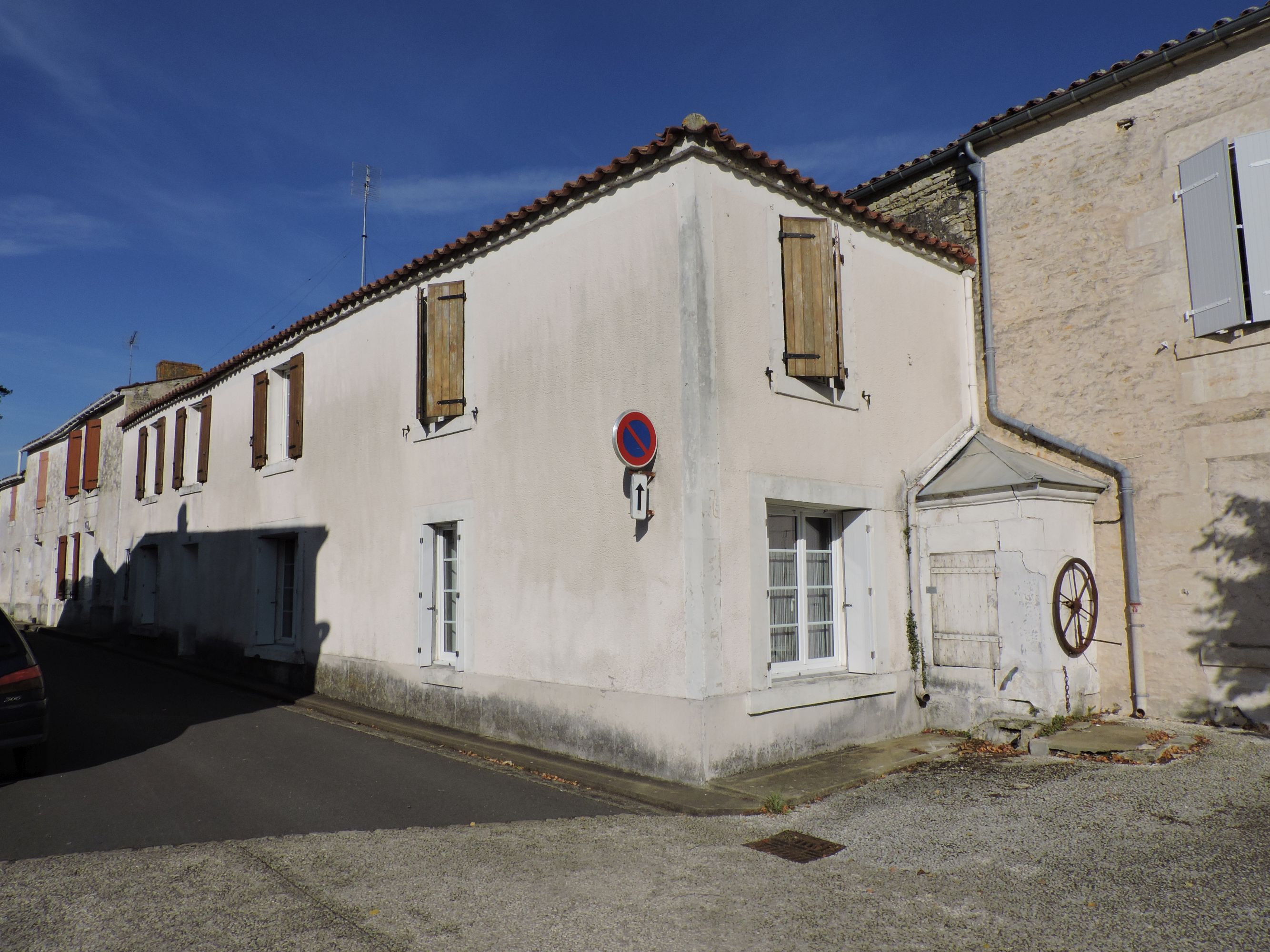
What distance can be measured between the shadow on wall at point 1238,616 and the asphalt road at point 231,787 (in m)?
5.72

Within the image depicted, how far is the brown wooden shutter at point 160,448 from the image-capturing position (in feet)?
57.5

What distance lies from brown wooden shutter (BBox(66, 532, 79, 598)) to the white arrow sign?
2103 centimetres

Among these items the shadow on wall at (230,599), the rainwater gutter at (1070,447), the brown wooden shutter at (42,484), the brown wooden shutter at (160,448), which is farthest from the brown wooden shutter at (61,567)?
the rainwater gutter at (1070,447)

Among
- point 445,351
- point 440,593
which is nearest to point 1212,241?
point 445,351

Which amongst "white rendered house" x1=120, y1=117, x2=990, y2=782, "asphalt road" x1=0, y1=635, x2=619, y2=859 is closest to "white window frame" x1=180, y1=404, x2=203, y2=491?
"white rendered house" x1=120, y1=117, x2=990, y2=782

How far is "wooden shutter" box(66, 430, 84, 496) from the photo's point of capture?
23.0 meters

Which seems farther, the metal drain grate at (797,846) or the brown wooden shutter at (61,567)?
the brown wooden shutter at (61,567)

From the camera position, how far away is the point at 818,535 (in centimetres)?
823

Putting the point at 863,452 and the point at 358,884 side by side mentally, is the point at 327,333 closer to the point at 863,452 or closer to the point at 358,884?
the point at 863,452

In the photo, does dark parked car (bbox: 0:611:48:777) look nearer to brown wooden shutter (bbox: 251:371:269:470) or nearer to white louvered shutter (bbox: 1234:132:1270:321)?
brown wooden shutter (bbox: 251:371:269:470)

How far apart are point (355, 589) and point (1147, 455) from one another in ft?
29.1

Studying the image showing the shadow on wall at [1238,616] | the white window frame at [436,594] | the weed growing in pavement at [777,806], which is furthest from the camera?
the white window frame at [436,594]

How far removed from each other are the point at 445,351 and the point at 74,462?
19063mm

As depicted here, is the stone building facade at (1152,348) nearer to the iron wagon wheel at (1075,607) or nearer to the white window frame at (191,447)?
the iron wagon wheel at (1075,607)
